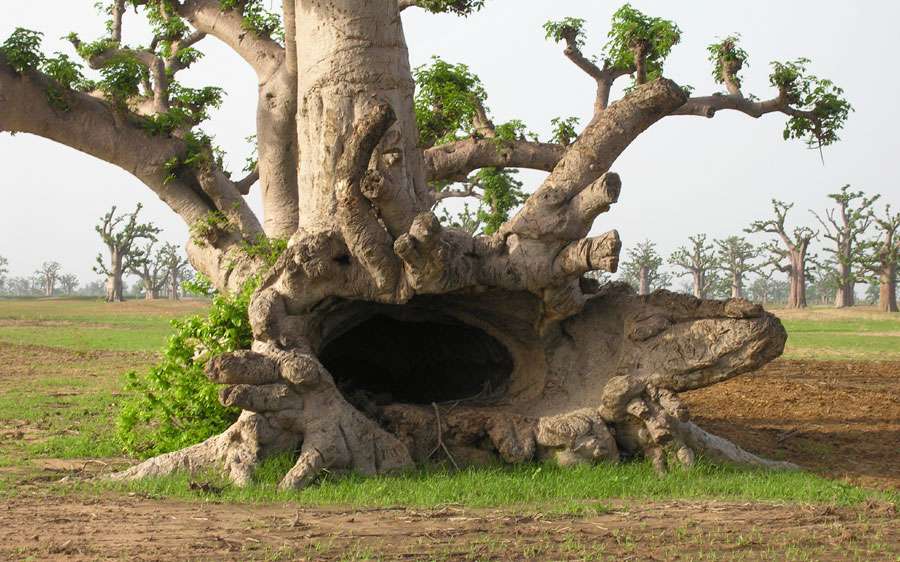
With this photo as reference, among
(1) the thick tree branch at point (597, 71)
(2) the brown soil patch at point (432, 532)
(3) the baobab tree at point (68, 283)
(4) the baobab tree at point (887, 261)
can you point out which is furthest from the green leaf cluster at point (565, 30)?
(3) the baobab tree at point (68, 283)

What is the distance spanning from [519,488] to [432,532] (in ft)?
4.42

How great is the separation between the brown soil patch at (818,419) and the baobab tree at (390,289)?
103cm

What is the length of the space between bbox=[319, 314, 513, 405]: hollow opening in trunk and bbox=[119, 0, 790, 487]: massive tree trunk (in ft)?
1.67

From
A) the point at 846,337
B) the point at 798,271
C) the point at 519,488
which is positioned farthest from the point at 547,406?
the point at 798,271

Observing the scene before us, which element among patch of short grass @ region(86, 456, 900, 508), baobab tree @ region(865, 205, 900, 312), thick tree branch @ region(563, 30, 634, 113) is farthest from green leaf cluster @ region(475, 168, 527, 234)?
baobab tree @ region(865, 205, 900, 312)

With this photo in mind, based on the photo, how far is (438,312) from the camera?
28.7 ft

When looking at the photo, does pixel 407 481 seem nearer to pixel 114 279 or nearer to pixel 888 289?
pixel 888 289

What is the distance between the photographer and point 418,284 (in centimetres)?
752

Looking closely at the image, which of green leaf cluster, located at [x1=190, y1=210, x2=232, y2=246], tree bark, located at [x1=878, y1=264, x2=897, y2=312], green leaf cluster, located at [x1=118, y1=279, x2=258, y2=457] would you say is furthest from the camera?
tree bark, located at [x1=878, y1=264, x2=897, y2=312]

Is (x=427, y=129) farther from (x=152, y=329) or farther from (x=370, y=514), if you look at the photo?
(x=152, y=329)

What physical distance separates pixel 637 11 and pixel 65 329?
1040 inches

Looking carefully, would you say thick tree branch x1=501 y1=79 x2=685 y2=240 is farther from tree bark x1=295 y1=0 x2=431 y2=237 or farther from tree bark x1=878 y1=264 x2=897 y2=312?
tree bark x1=878 y1=264 x2=897 y2=312

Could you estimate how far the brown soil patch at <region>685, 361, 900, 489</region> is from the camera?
855 cm

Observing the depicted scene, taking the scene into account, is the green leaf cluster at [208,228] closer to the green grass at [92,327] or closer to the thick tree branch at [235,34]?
the thick tree branch at [235,34]
